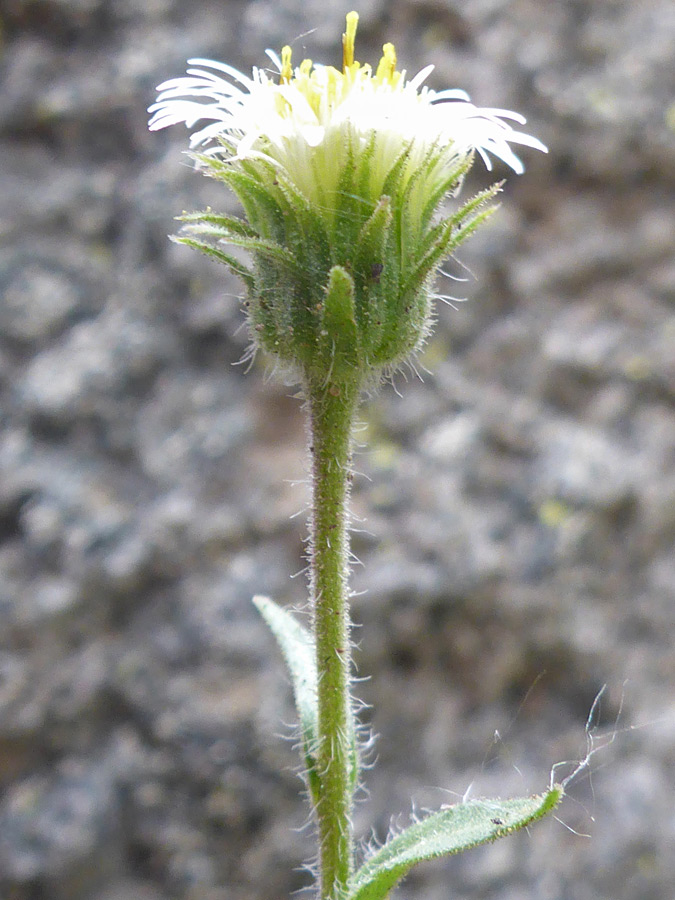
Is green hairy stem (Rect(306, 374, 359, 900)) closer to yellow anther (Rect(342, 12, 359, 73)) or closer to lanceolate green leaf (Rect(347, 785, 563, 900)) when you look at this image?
lanceolate green leaf (Rect(347, 785, 563, 900))

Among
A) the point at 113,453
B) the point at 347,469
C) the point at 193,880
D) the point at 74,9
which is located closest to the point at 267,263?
the point at 347,469

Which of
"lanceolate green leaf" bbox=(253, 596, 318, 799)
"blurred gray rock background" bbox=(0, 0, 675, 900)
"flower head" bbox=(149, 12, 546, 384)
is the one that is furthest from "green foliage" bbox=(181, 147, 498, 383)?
"blurred gray rock background" bbox=(0, 0, 675, 900)

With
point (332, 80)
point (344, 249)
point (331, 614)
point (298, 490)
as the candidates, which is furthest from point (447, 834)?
point (298, 490)

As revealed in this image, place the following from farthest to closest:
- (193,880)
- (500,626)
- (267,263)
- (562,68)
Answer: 1. (562,68)
2. (500,626)
3. (193,880)
4. (267,263)

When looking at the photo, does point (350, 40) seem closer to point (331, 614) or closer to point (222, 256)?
point (222, 256)

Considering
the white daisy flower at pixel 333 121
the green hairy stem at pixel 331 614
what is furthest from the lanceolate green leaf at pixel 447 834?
the white daisy flower at pixel 333 121

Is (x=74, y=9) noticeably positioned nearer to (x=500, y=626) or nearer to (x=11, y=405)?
(x=11, y=405)

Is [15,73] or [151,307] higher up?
[15,73]
